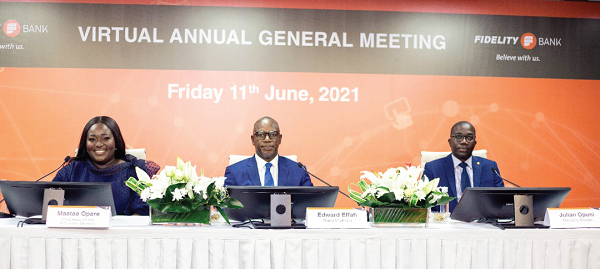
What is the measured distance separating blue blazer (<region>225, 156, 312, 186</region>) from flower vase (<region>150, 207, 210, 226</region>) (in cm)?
127

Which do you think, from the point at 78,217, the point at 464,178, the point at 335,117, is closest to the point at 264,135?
the point at 335,117

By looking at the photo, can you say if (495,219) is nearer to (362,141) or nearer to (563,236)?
(563,236)

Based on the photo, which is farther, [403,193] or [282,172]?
[282,172]

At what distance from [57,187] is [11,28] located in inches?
109

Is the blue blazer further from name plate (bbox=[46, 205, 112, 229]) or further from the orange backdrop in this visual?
name plate (bbox=[46, 205, 112, 229])

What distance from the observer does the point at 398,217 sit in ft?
7.16

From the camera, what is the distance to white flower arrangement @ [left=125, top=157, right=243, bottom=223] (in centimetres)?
212

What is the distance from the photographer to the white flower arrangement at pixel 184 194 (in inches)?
83.4

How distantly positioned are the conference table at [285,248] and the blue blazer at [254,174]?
137 centimetres

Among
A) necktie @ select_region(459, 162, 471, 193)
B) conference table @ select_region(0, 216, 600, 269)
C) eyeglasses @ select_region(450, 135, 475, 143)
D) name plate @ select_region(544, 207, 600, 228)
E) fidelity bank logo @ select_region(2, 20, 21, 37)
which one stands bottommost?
conference table @ select_region(0, 216, 600, 269)

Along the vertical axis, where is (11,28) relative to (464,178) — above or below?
above

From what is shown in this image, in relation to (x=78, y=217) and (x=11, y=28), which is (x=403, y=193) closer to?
(x=78, y=217)

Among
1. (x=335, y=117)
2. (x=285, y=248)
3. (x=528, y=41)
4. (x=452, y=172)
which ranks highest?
(x=528, y=41)

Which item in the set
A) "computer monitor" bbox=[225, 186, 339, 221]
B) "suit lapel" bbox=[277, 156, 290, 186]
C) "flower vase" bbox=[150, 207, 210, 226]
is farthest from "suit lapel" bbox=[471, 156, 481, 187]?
"flower vase" bbox=[150, 207, 210, 226]
